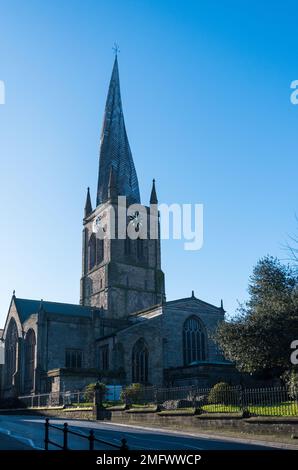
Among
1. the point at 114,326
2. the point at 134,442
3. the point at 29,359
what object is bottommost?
the point at 134,442

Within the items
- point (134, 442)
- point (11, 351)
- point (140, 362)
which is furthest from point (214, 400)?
point (11, 351)

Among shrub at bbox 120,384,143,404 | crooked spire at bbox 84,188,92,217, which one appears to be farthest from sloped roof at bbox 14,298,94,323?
shrub at bbox 120,384,143,404

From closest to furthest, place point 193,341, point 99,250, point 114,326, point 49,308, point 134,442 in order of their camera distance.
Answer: point 134,442, point 193,341, point 114,326, point 49,308, point 99,250

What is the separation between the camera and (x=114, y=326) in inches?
2344

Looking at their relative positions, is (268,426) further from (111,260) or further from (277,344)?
(111,260)

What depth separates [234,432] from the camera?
2305cm

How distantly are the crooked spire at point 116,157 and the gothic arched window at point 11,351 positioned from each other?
773 inches

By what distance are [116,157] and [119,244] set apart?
1421 centimetres

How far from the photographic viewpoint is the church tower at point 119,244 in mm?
64562

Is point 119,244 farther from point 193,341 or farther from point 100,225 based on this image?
point 193,341

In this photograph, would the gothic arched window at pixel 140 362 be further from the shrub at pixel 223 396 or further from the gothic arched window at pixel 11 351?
the shrub at pixel 223 396

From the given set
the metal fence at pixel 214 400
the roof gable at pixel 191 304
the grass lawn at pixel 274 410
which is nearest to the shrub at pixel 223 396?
the metal fence at pixel 214 400
